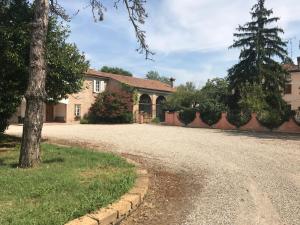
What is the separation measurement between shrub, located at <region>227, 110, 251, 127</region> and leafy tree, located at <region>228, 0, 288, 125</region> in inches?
159

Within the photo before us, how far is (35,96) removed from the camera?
9242 mm

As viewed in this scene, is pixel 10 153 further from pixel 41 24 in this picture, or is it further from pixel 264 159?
pixel 264 159

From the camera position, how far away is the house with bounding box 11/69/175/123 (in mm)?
40656

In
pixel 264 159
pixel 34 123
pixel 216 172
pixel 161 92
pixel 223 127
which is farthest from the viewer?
pixel 161 92

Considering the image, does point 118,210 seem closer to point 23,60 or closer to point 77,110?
point 23,60

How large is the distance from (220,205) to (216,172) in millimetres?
3231

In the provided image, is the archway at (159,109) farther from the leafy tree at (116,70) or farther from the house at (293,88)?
the leafy tree at (116,70)

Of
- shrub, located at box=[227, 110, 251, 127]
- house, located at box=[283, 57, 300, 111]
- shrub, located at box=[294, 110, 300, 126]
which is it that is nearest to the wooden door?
shrub, located at box=[227, 110, 251, 127]

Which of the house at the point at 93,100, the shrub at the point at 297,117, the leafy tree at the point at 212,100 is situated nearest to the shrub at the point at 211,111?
the leafy tree at the point at 212,100

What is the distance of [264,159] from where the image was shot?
12.5 m

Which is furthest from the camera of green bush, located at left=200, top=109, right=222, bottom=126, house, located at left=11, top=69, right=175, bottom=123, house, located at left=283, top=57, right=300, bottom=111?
house, located at left=283, top=57, right=300, bottom=111

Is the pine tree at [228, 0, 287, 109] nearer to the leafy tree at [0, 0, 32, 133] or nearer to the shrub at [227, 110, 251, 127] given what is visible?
the shrub at [227, 110, 251, 127]

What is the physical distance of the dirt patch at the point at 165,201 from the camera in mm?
6008

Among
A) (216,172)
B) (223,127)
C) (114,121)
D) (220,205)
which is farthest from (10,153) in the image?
(114,121)
